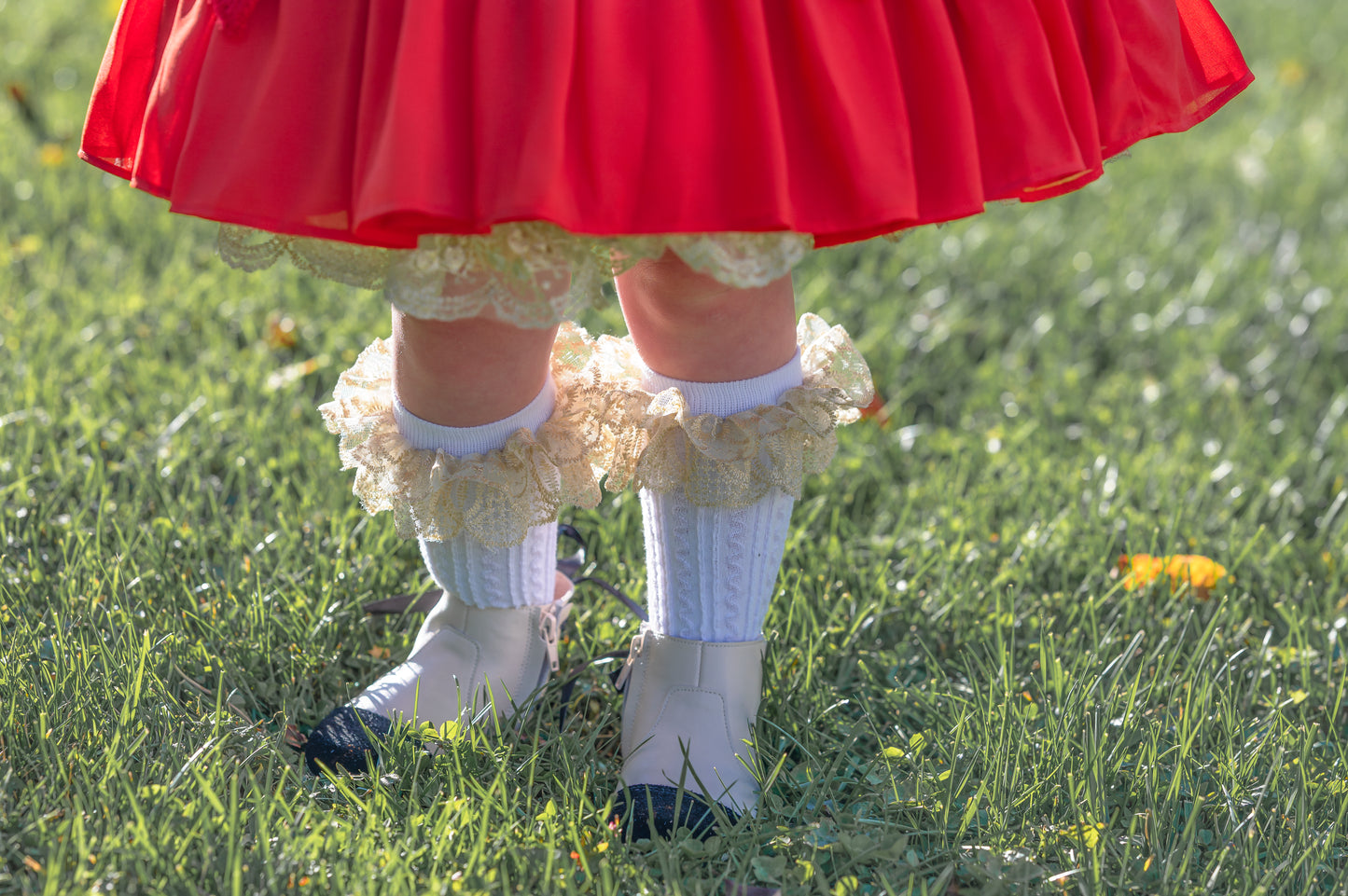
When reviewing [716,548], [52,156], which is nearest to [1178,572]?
[716,548]

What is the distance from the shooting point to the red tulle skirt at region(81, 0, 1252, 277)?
35.4 inches

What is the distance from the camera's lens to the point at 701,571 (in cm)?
126

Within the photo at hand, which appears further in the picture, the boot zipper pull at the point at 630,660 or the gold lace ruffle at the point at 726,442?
the boot zipper pull at the point at 630,660

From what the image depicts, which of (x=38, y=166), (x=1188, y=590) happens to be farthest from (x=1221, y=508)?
(x=38, y=166)

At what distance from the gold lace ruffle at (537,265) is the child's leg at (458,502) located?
0.14m

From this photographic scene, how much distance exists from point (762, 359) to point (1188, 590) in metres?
0.79

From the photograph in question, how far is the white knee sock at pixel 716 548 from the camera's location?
1.21 meters

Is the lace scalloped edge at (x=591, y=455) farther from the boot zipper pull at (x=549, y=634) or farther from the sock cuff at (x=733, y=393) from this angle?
the boot zipper pull at (x=549, y=634)

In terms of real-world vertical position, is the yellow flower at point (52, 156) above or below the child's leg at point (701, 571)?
above

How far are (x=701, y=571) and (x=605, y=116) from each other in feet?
1.70

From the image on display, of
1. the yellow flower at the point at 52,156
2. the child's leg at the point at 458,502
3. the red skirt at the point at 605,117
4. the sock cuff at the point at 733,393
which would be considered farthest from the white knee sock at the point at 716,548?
the yellow flower at the point at 52,156

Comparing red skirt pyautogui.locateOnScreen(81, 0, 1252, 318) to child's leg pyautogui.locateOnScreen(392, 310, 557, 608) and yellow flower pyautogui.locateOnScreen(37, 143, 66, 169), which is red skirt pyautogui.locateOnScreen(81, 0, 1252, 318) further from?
yellow flower pyautogui.locateOnScreen(37, 143, 66, 169)

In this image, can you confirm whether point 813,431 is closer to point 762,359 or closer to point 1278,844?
point 762,359

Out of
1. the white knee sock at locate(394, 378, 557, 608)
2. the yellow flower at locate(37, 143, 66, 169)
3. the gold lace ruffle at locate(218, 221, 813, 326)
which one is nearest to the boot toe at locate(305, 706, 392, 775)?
the white knee sock at locate(394, 378, 557, 608)
